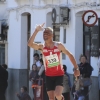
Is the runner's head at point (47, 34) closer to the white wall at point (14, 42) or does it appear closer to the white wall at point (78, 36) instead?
the white wall at point (78, 36)

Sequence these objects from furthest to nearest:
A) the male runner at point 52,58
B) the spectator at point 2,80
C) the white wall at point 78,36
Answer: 1. the spectator at point 2,80
2. the white wall at point 78,36
3. the male runner at point 52,58

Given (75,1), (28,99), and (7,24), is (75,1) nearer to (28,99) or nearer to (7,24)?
(28,99)

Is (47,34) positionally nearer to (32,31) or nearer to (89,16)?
(89,16)

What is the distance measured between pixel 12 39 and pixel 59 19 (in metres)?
4.19

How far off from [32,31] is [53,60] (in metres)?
10.2

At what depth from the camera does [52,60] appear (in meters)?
12.2

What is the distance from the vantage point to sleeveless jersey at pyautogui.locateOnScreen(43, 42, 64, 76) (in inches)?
485

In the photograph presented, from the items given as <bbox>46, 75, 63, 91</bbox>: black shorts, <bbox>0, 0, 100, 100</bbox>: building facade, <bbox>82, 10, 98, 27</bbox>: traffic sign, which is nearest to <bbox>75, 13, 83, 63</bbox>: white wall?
<bbox>0, 0, 100, 100</bbox>: building facade

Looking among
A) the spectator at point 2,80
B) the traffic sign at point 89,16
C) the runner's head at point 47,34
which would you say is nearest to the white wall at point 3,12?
the spectator at point 2,80

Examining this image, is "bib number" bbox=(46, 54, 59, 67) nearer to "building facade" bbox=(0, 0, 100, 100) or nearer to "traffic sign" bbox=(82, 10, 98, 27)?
"traffic sign" bbox=(82, 10, 98, 27)

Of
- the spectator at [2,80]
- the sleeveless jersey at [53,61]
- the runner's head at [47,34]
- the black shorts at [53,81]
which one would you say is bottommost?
the spectator at [2,80]

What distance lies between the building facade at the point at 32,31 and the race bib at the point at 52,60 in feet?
19.8

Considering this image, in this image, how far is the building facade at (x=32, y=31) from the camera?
1952 cm

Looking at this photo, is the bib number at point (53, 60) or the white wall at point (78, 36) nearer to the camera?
the bib number at point (53, 60)
